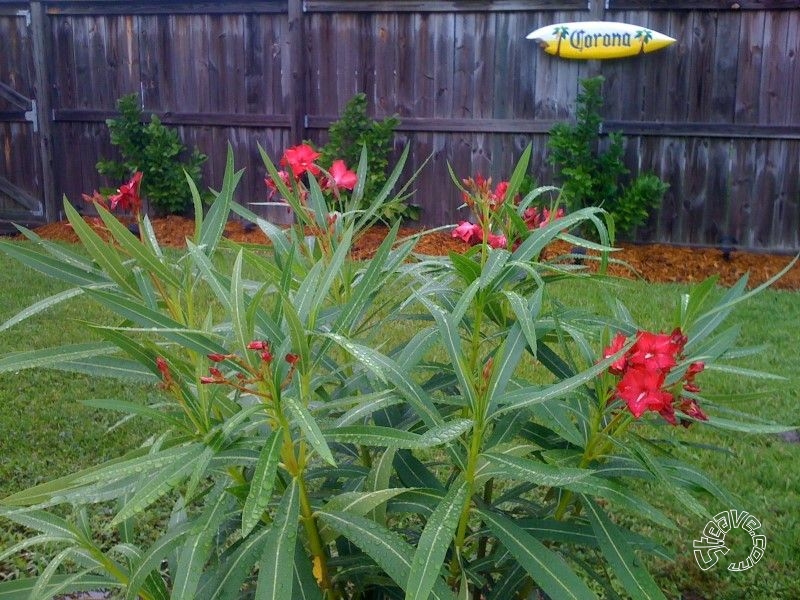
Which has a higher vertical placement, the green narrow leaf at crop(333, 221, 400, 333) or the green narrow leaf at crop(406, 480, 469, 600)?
the green narrow leaf at crop(333, 221, 400, 333)

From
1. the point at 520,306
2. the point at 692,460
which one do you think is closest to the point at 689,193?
the point at 692,460

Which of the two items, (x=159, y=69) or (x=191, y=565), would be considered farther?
(x=159, y=69)

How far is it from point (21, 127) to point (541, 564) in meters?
9.56

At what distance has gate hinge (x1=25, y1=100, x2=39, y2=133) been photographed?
9.34 metres

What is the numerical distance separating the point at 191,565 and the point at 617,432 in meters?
0.72

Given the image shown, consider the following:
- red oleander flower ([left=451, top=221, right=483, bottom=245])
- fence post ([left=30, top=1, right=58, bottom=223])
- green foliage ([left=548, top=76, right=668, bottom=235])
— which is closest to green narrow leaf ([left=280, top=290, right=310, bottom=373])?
red oleander flower ([left=451, top=221, right=483, bottom=245])

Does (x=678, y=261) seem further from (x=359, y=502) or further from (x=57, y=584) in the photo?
(x=57, y=584)

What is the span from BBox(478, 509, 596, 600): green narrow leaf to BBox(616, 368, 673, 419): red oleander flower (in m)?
0.28

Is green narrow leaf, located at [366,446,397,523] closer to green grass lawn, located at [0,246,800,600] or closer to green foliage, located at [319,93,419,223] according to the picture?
green grass lawn, located at [0,246,800,600]

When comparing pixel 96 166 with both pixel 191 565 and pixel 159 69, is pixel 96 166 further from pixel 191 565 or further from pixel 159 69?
pixel 191 565

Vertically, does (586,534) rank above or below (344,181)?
below

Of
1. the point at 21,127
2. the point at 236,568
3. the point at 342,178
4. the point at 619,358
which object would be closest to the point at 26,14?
the point at 21,127

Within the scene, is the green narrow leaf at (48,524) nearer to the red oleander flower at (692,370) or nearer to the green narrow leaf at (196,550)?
the green narrow leaf at (196,550)

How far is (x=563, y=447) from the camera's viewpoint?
1.64m
